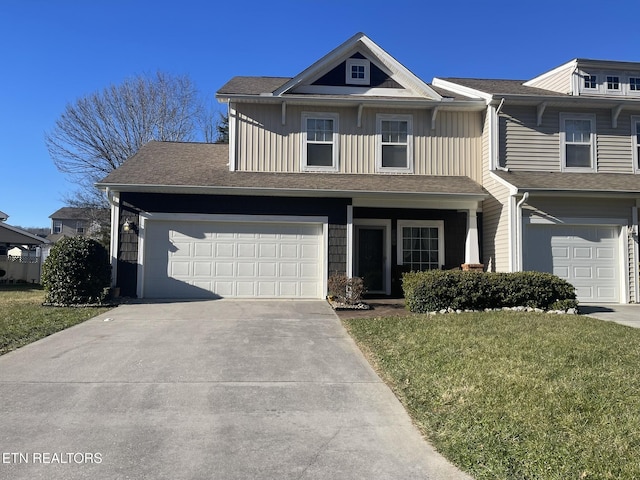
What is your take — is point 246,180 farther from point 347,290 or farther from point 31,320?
point 31,320

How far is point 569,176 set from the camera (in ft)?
42.7

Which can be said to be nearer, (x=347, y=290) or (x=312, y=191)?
(x=347, y=290)

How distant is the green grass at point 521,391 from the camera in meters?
3.57

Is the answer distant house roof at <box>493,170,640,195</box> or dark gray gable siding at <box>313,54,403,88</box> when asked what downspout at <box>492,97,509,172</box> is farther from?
dark gray gable siding at <box>313,54,403,88</box>

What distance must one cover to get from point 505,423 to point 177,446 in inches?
116

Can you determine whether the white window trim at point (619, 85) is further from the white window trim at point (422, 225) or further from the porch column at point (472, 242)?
the white window trim at point (422, 225)

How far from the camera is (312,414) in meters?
4.69

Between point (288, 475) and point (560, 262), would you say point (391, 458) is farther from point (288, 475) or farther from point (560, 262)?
point (560, 262)

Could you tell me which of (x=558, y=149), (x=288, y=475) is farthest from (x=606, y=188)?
(x=288, y=475)

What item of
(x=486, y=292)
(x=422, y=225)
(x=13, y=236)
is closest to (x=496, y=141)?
(x=422, y=225)

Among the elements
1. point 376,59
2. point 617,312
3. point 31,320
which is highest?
point 376,59

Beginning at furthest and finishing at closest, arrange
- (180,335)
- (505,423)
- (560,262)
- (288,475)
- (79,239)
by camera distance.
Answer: (560,262) < (79,239) < (180,335) < (505,423) < (288,475)

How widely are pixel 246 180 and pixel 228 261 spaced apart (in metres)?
2.31

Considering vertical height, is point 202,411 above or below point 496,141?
below
